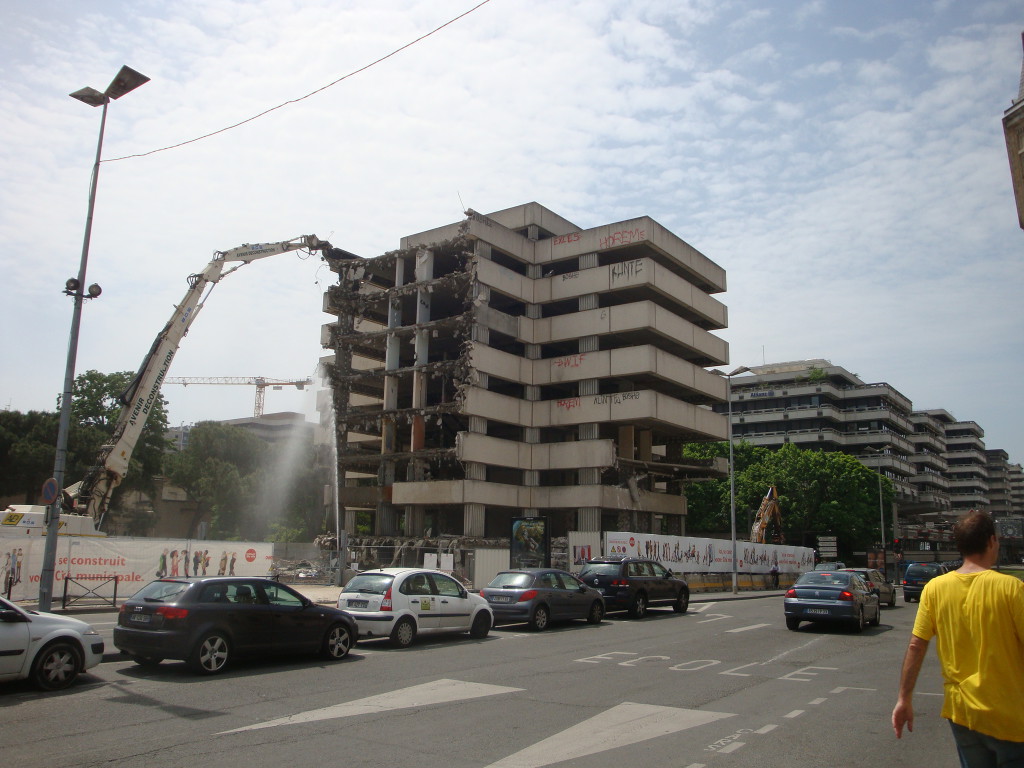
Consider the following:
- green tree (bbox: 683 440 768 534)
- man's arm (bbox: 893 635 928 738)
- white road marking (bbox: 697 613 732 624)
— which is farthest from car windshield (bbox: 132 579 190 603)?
green tree (bbox: 683 440 768 534)

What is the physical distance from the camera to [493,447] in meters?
49.8

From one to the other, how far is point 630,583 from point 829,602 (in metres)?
5.54

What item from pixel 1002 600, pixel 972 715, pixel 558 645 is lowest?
pixel 558 645

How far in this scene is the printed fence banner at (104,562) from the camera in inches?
827

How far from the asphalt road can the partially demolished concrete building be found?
35287mm

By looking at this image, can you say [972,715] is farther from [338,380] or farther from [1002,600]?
[338,380]

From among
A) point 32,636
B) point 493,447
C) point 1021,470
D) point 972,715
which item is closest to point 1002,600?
point 972,715

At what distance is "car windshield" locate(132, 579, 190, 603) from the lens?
447 inches

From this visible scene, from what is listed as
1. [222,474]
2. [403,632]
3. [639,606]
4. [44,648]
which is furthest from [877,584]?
[222,474]

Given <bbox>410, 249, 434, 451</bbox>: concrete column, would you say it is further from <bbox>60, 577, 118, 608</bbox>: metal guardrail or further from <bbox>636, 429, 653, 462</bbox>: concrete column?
<bbox>60, 577, 118, 608</bbox>: metal guardrail

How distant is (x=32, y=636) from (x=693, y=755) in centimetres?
794

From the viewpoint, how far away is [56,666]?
1002 cm

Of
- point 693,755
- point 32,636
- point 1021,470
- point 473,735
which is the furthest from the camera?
point 1021,470

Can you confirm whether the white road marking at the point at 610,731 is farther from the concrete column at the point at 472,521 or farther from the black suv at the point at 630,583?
the concrete column at the point at 472,521
